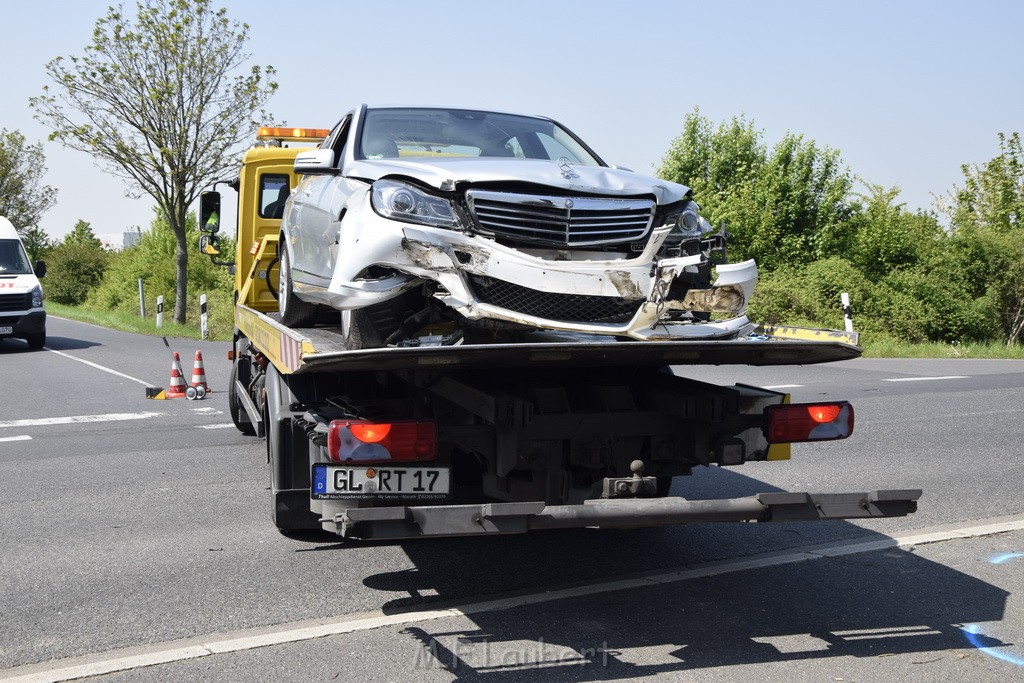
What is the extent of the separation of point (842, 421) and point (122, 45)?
2820 cm

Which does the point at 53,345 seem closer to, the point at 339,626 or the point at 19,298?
the point at 19,298

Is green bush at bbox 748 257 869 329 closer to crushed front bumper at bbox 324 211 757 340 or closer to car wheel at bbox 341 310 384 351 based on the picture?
crushed front bumper at bbox 324 211 757 340

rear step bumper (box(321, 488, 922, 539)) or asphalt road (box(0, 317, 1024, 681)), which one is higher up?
rear step bumper (box(321, 488, 922, 539))

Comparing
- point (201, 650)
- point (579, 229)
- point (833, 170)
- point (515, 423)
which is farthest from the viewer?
point (833, 170)

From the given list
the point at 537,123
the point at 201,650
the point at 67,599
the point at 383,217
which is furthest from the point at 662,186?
the point at 67,599

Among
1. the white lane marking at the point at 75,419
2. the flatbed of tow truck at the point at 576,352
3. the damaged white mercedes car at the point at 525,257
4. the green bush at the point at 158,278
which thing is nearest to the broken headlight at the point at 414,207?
the damaged white mercedes car at the point at 525,257

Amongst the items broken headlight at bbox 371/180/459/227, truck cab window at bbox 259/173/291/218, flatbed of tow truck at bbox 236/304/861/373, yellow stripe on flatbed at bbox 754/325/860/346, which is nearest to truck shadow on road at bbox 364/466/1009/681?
flatbed of tow truck at bbox 236/304/861/373

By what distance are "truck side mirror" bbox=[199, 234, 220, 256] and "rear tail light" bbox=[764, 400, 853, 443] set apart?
692cm

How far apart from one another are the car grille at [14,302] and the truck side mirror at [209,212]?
13.1 m

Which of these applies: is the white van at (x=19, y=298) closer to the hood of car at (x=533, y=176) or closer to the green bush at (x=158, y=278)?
the green bush at (x=158, y=278)

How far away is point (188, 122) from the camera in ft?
96.4

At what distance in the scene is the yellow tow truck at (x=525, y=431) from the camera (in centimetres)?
432

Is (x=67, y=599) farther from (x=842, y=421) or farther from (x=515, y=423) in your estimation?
(x=842, y=421)

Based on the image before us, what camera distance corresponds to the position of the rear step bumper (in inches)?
164
